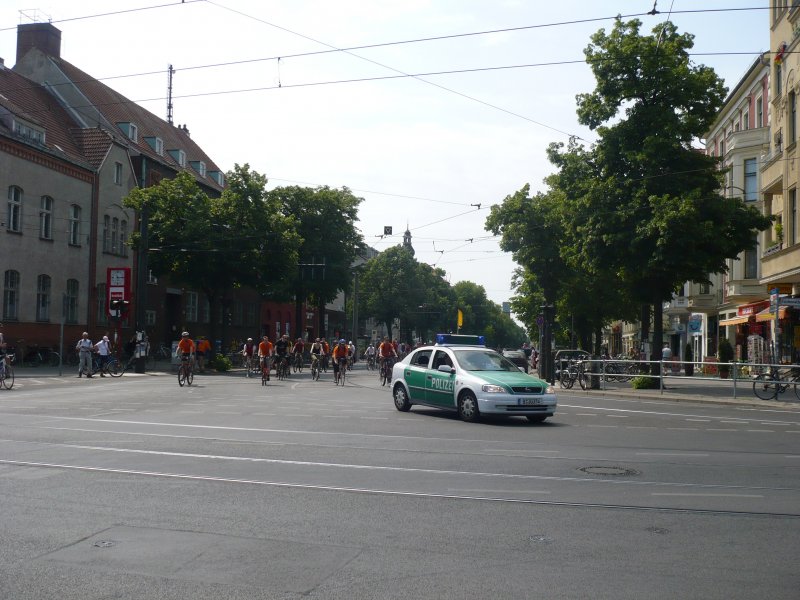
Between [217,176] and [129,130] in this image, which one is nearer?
[129,130]

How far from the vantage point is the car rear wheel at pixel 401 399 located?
19.7 meters

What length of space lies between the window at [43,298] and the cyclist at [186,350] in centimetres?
1591

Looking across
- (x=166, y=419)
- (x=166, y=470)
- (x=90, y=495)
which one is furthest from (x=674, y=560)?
(x=166, y=419)

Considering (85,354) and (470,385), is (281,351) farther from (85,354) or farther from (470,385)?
(470,385)

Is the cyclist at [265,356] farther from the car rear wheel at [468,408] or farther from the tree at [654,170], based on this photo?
the car rear wheel at [468,408]

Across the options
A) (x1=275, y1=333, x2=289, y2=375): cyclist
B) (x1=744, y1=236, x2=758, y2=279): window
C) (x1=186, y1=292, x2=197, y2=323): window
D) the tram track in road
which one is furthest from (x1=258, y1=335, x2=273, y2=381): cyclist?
(x1=186, y1=292, x2=197, y2=323): window

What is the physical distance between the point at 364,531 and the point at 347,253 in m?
55.0

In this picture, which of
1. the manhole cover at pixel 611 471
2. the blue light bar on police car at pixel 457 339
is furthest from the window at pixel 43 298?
the manhole cover at pixel 611 471

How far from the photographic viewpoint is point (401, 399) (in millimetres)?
19781

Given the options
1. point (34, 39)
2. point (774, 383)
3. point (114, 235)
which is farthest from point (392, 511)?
point (34, 39)

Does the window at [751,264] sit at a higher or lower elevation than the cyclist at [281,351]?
higher

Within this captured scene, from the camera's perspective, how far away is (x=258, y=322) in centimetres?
7262

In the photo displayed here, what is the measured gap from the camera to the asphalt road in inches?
220

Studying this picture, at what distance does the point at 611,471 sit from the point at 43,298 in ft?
125
